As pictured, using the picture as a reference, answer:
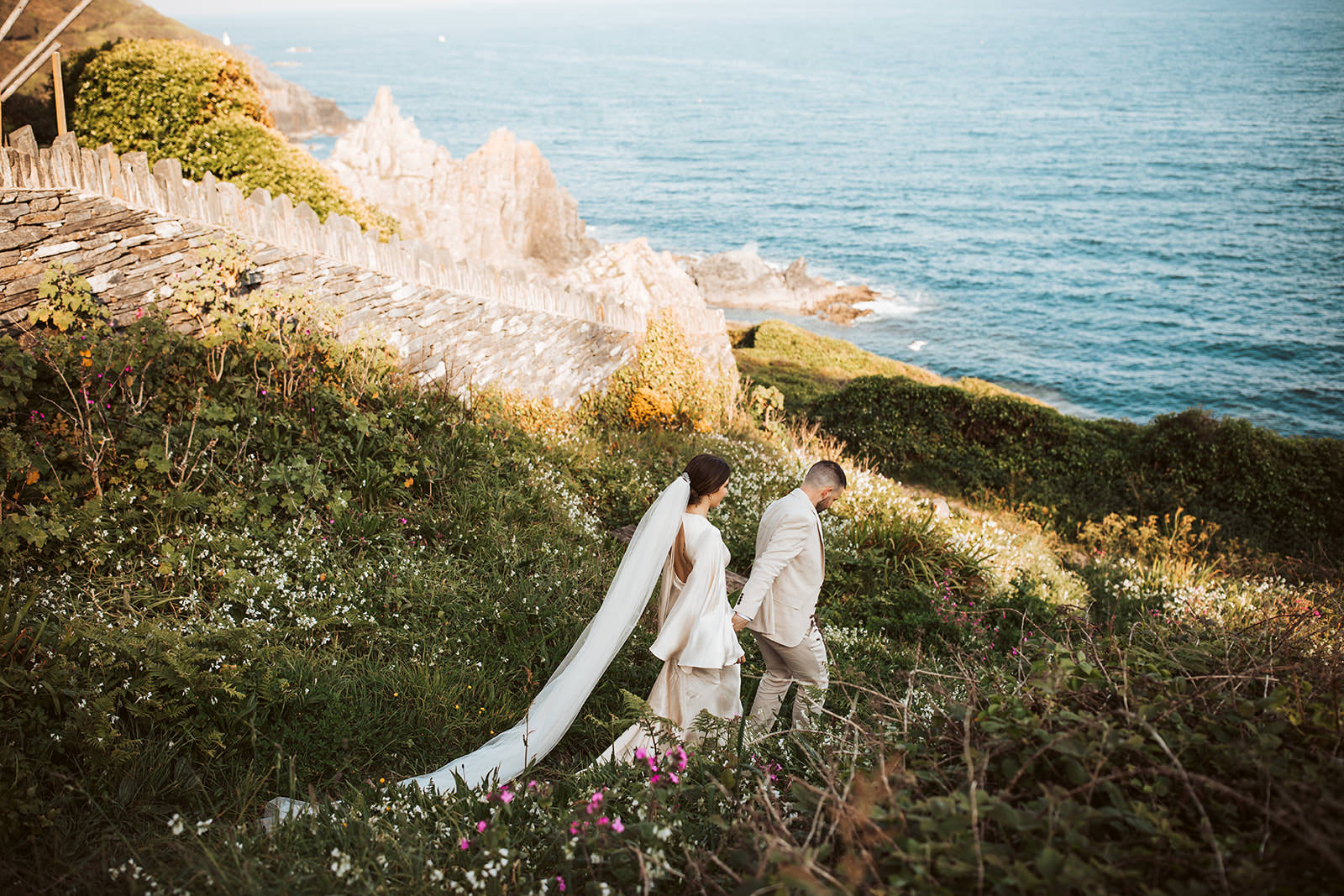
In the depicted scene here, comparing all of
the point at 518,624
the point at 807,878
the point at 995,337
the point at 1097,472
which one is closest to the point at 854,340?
the point at 995,337

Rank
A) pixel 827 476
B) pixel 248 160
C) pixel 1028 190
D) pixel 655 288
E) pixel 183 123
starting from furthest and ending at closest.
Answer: pixel 1028 190 → pixel 655 288 → pixel 183 123 → pixel 248 160 → pixel 827 476

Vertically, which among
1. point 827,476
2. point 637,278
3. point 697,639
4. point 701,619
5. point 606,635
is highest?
point 637,278

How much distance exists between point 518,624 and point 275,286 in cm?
481

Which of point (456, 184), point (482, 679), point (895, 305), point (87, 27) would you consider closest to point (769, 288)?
point (895, 305)

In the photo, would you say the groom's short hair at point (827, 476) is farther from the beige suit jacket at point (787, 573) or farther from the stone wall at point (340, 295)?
the stone wall at point (340, 295)

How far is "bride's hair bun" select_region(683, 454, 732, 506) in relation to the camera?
4668 millimetres

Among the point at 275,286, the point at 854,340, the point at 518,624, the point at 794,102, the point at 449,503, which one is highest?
the point at 794,102

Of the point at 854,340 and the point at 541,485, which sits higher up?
the point at 541,485

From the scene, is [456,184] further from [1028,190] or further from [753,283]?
[1028,190]

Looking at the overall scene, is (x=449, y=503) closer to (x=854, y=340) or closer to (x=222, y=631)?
(x=222, y=631)

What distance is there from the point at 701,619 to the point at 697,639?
133mm

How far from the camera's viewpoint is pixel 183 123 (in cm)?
1057

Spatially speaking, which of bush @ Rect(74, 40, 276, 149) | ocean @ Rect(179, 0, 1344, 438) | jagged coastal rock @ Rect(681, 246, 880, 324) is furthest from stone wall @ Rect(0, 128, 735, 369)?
jagged coastal rock @ Rect(681, 246, 880, 324)

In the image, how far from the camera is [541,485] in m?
7.46
